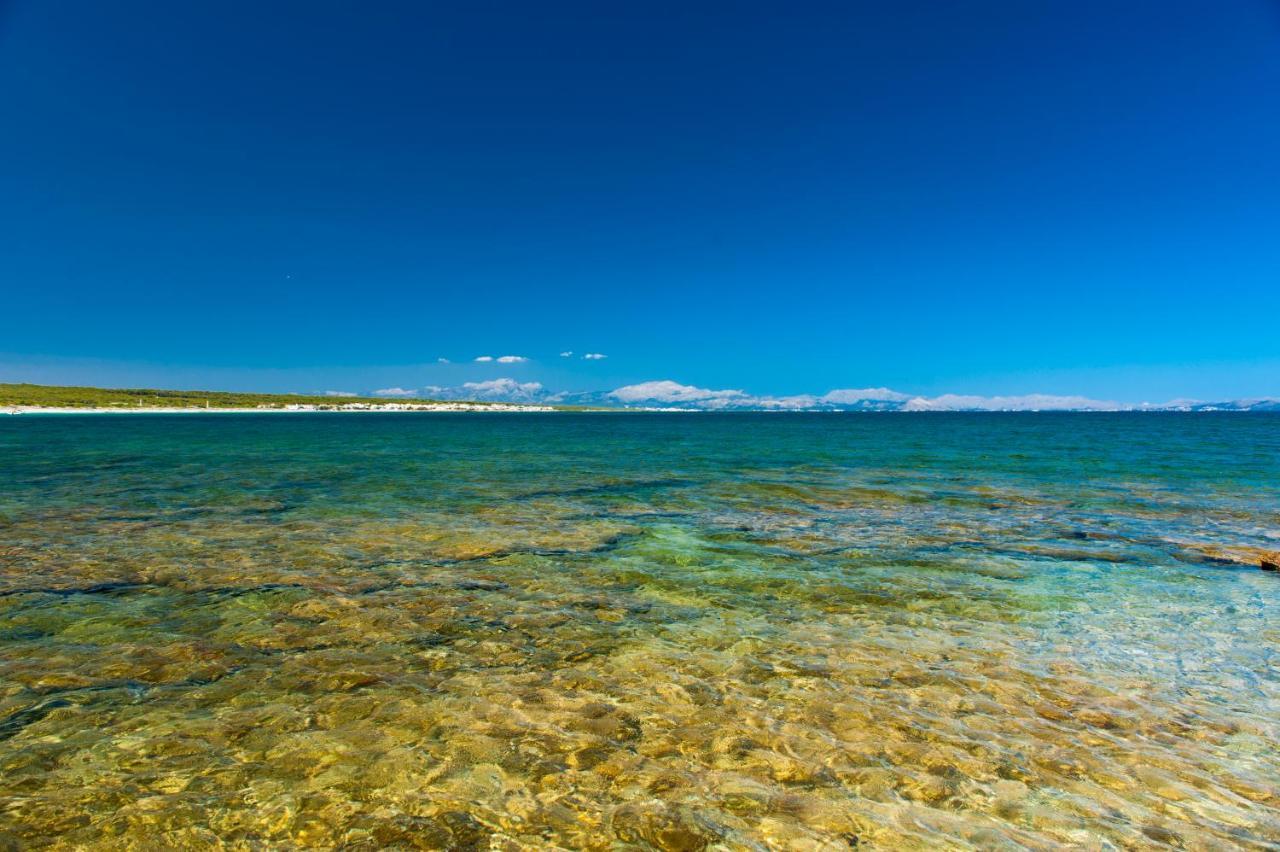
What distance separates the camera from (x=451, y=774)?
553cm

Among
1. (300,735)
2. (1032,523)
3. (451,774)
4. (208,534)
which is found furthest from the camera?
(1032,523)

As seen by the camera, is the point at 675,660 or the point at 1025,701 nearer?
the point at 1025,701

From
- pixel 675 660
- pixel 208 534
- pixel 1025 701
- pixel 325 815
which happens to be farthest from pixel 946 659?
pixel 208 534

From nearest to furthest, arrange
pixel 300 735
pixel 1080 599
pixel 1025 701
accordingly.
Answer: pixel 300 735 → pixel 1025 701 → pixel 1080 599

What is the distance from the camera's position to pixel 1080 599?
10906 millimetres

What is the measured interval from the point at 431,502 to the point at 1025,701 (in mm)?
18310

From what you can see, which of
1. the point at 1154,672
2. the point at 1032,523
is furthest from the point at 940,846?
the point at 1032,523

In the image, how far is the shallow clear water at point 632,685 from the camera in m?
5.02

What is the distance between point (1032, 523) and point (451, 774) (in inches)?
723

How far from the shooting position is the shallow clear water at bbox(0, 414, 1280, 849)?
502 cm

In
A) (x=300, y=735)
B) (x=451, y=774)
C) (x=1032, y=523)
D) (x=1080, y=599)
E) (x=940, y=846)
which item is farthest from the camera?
(x=1032, y=523)

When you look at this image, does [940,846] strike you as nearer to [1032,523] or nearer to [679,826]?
[679,826]

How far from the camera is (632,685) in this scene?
7.39 metres

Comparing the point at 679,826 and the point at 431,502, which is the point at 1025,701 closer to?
the point at 679,826
